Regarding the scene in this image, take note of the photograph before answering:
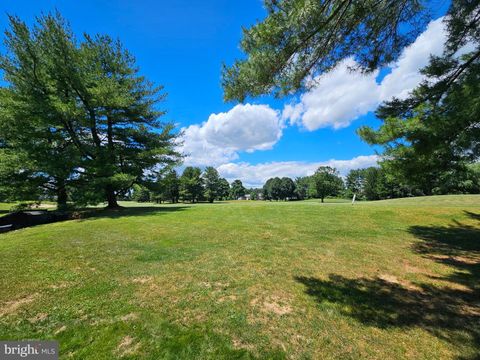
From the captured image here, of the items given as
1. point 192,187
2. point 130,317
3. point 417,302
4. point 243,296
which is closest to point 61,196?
point 130,317

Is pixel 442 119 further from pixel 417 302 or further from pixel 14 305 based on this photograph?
pixel 14 305

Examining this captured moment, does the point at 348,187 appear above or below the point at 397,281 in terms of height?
above

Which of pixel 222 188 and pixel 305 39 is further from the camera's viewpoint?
pixel 222 188

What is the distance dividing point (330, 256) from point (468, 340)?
3.49 metres

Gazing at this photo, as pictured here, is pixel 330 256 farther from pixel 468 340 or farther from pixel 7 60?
pixel 7 60

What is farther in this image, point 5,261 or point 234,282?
point 5,261

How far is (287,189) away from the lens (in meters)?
93.3

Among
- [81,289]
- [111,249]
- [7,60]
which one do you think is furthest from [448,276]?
[7,60]

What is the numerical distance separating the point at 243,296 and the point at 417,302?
321 cm

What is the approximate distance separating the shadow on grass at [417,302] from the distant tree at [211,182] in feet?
200

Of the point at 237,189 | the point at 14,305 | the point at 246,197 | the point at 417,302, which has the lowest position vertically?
the point at 417,302

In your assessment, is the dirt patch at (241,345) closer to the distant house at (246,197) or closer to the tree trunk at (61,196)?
the tree trunk at (61,196)

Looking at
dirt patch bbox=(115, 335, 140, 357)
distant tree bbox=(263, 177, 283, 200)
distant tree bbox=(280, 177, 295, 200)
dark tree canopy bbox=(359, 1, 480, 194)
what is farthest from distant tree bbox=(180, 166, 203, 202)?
dirt patch bbox=(115, 335, 140, 357)

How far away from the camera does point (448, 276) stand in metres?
5.32
